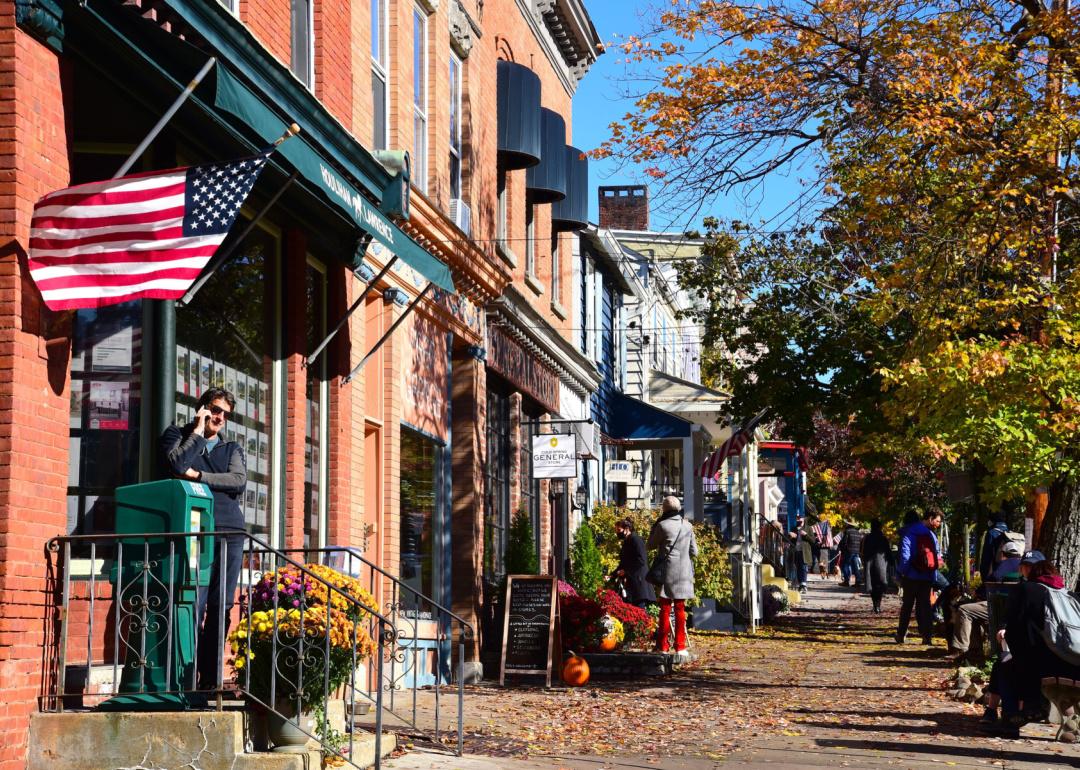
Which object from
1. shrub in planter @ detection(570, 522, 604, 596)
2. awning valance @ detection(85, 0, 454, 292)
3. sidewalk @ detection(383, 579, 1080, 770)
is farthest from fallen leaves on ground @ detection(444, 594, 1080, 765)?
awning valance @ detection(85, 0, 454, 292)

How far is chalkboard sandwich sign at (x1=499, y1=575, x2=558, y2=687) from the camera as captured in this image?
1584cm

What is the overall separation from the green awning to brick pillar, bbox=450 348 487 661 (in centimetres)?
552

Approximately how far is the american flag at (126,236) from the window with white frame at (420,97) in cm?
812

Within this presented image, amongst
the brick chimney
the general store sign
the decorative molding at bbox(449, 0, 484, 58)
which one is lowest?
the general store sign

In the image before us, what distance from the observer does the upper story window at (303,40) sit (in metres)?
12.5

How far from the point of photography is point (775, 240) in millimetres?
24719

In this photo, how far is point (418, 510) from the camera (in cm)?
1642

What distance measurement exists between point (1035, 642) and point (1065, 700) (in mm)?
477

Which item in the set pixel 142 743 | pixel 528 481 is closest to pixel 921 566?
pixel 528 481

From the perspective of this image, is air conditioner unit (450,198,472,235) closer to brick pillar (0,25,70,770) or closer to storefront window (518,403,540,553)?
storefront window (518,403,540,553)

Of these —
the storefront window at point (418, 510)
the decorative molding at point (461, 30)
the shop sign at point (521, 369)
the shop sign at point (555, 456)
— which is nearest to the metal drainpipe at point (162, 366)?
the storefront window at point (418, 510)

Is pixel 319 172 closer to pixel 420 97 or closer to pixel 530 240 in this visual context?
pixel 420 97

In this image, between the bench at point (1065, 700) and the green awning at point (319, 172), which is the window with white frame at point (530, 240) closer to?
the green awning at point (319, 172)

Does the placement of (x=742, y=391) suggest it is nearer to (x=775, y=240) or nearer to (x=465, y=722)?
(x=775, y=240)
